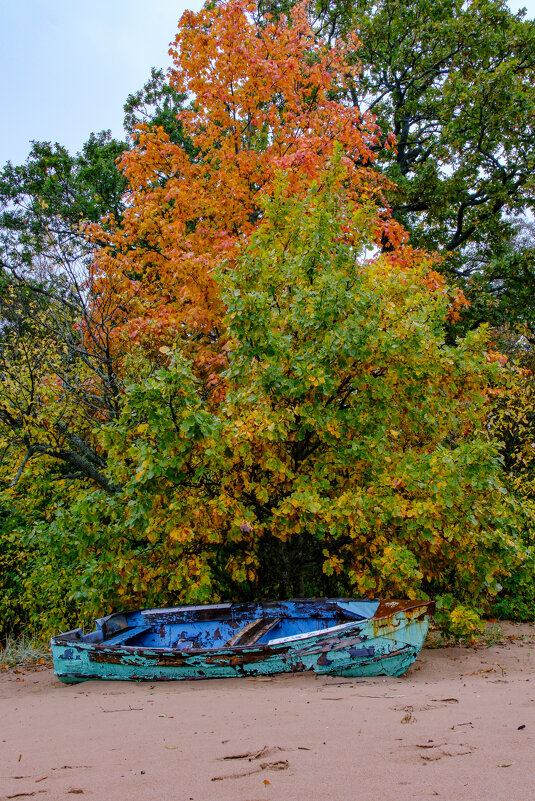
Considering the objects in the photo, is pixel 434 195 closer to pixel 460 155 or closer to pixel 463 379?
pixel 460 155

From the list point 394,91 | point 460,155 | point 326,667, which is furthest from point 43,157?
point 326,667

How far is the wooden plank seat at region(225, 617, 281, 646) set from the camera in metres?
5.87

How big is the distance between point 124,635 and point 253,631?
4.91 feet

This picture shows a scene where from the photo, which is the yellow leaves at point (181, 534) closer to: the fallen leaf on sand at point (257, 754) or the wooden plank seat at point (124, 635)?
the wooden plank seat at point (124, 635)

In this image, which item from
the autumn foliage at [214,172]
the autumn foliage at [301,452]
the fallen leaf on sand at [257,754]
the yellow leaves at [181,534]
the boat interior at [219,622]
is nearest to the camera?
the fallen leaf on sand at [257,754]

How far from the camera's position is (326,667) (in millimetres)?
5219

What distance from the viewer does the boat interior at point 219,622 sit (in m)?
6.18

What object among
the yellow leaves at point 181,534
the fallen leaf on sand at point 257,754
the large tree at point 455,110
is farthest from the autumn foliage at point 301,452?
the large tree at point 455,110

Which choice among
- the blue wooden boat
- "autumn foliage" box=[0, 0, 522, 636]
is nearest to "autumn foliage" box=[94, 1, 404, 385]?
"autumn foliage" box=[0, 0, 522, 636]

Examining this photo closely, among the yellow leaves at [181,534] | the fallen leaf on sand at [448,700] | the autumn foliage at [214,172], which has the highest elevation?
the autumn foliage at [214,172]

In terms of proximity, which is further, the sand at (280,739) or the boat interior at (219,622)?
the boat interior at (219,622)

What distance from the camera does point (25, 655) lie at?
304 inches

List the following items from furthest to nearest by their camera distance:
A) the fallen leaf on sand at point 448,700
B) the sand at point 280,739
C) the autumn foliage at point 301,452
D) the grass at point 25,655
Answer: the grass at point 25,655 → the autumn foliage at point 301,452 → the fallen leaf on sand at point 448,700 → the sand at point 280,739

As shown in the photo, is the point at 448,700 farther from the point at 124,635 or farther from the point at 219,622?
the point at 124,635
